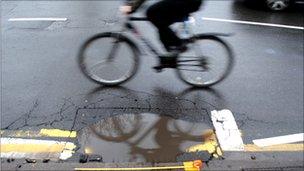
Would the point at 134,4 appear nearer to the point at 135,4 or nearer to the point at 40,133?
the point at 135,4

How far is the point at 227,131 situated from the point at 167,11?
176 cm

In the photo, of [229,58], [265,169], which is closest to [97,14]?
[229,58]

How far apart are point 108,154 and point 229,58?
246cm

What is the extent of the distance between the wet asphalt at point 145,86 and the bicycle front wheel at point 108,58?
0.53 feet

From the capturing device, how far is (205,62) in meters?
6.22

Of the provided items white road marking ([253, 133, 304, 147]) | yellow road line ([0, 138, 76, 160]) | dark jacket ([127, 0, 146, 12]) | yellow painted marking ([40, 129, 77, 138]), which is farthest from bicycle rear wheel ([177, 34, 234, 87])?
yellow road line ([0, 138, 76, 160])

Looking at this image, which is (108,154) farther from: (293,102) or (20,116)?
(293,102)

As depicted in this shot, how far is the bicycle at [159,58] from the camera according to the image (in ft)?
19.9

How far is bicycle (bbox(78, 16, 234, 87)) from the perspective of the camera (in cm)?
607

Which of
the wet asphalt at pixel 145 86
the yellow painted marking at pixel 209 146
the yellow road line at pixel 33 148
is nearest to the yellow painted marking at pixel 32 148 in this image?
the yellow road line at pixel 33 148

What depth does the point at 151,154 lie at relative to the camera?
486 centimetres

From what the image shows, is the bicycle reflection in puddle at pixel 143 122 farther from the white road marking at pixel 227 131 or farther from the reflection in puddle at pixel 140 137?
the white road marking at pixel 227 131

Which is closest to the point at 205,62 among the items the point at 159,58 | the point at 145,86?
the point at 159,58

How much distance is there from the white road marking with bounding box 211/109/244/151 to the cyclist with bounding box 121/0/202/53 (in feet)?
3.93
